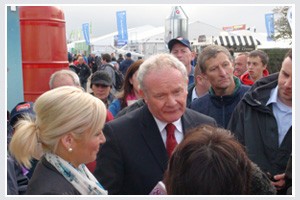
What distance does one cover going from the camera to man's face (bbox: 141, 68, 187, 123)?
2.07 meters

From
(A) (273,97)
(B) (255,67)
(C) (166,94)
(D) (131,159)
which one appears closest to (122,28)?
(B) (255,67)

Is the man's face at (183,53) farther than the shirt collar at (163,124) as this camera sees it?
Yes

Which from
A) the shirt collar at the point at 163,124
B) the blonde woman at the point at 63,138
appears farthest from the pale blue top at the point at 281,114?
the blonde woman at the point at 63,138

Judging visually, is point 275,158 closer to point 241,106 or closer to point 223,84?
point 241,106

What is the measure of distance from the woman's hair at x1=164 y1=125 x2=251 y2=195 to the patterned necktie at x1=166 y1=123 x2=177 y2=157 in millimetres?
672

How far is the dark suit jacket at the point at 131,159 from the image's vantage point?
6.49 ft

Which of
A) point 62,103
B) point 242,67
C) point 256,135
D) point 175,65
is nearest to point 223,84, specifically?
point 256,135

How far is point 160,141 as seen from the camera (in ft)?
6.73

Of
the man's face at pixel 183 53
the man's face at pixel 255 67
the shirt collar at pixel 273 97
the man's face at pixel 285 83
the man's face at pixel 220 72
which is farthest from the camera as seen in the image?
the man's face at pixel 255 67

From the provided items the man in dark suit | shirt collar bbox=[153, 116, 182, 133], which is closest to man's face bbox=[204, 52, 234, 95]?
the man in dark suit

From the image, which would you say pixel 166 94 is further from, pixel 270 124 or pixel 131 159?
pixel 270 124

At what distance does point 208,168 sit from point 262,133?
1.17 meters

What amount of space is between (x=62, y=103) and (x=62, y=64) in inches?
→ 148

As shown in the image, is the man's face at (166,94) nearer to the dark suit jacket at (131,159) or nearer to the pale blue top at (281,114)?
the dark suit jacket at (131,159)
